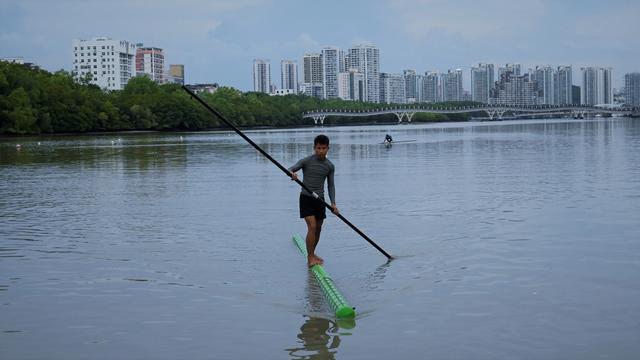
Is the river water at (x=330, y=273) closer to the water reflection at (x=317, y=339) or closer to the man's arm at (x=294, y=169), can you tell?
the water reflection at (x=317, y=339)

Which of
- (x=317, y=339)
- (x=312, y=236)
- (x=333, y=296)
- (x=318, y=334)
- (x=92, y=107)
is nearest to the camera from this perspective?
(x=317, y=339)

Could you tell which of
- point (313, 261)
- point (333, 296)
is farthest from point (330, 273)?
point (333, 296)

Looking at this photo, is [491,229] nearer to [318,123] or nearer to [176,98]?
[176,98]

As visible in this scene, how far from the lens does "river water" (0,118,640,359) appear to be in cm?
695

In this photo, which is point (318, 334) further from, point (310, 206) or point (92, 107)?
point (92, 107)

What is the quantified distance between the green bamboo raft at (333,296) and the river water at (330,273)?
12 cm

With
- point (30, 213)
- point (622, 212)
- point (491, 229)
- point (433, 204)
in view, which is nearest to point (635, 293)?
point (491, 229)

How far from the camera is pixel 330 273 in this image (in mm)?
9820

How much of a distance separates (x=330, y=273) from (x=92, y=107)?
9261 cm

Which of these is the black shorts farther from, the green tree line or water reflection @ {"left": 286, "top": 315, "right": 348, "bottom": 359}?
the green tree line

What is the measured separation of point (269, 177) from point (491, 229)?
12.8m

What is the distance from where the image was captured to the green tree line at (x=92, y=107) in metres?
82.4

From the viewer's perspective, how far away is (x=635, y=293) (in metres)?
8.44

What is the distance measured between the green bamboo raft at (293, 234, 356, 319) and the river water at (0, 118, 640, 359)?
0.12m
